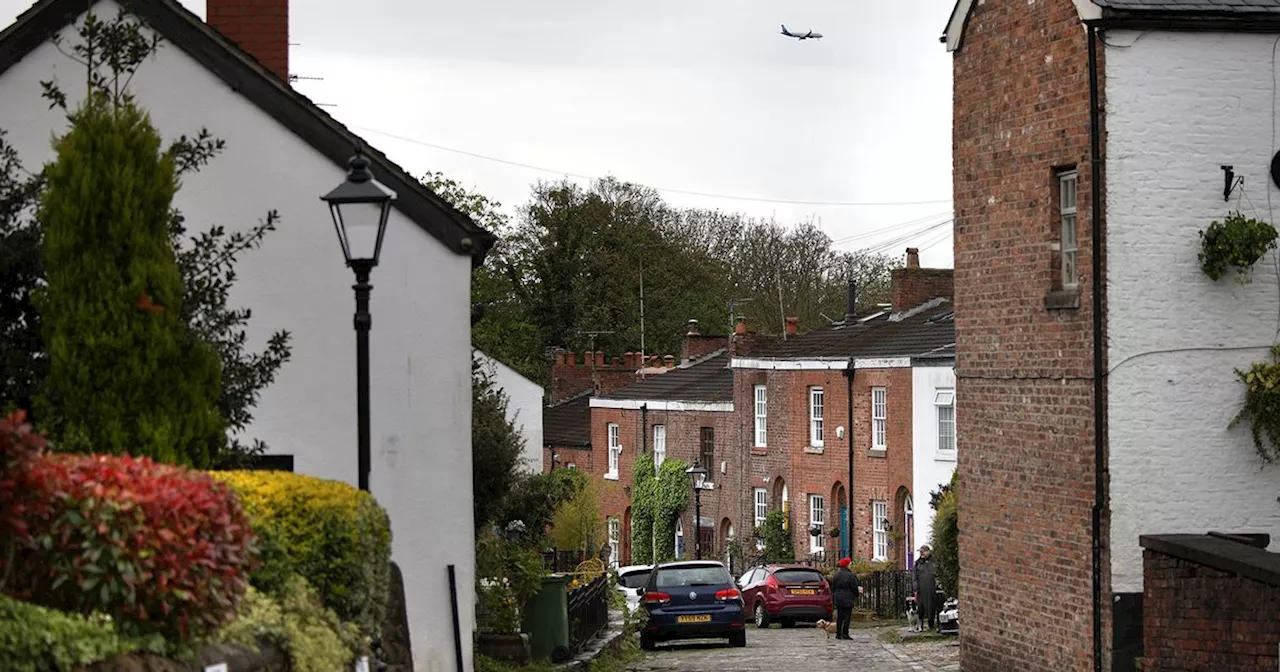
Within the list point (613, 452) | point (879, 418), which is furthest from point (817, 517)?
point (613, 452)

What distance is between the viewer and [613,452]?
208ft

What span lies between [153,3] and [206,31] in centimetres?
61

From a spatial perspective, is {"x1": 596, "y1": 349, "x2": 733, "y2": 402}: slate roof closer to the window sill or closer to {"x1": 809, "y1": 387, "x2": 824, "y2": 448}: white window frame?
{"x1": 809, "y1": 387, "x2": 824, "y2": 448}: white window frame

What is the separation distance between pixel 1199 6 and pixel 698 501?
36.5 metres

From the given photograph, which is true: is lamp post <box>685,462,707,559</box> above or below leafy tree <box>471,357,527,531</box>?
below

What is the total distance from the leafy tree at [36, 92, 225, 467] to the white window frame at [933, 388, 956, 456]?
33739mm

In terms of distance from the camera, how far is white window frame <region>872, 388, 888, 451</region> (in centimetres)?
4634

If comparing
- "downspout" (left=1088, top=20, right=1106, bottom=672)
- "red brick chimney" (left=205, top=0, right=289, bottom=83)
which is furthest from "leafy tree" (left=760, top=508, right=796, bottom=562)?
"red brick chimney" (left=205, top=0, right=289, bottom=83)

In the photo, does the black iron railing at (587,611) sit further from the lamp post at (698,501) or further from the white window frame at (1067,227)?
the lamp post at (698,501)

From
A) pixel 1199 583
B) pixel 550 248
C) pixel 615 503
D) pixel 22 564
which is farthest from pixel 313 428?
pixel 550 248

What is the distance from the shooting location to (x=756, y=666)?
82.7 ft

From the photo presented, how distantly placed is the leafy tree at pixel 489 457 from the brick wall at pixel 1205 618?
32.8ft

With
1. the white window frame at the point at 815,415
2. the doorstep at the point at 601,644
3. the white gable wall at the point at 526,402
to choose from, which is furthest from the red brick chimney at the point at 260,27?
the white gable wall at the point at 526,402

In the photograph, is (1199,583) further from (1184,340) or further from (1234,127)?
(1234,127)
